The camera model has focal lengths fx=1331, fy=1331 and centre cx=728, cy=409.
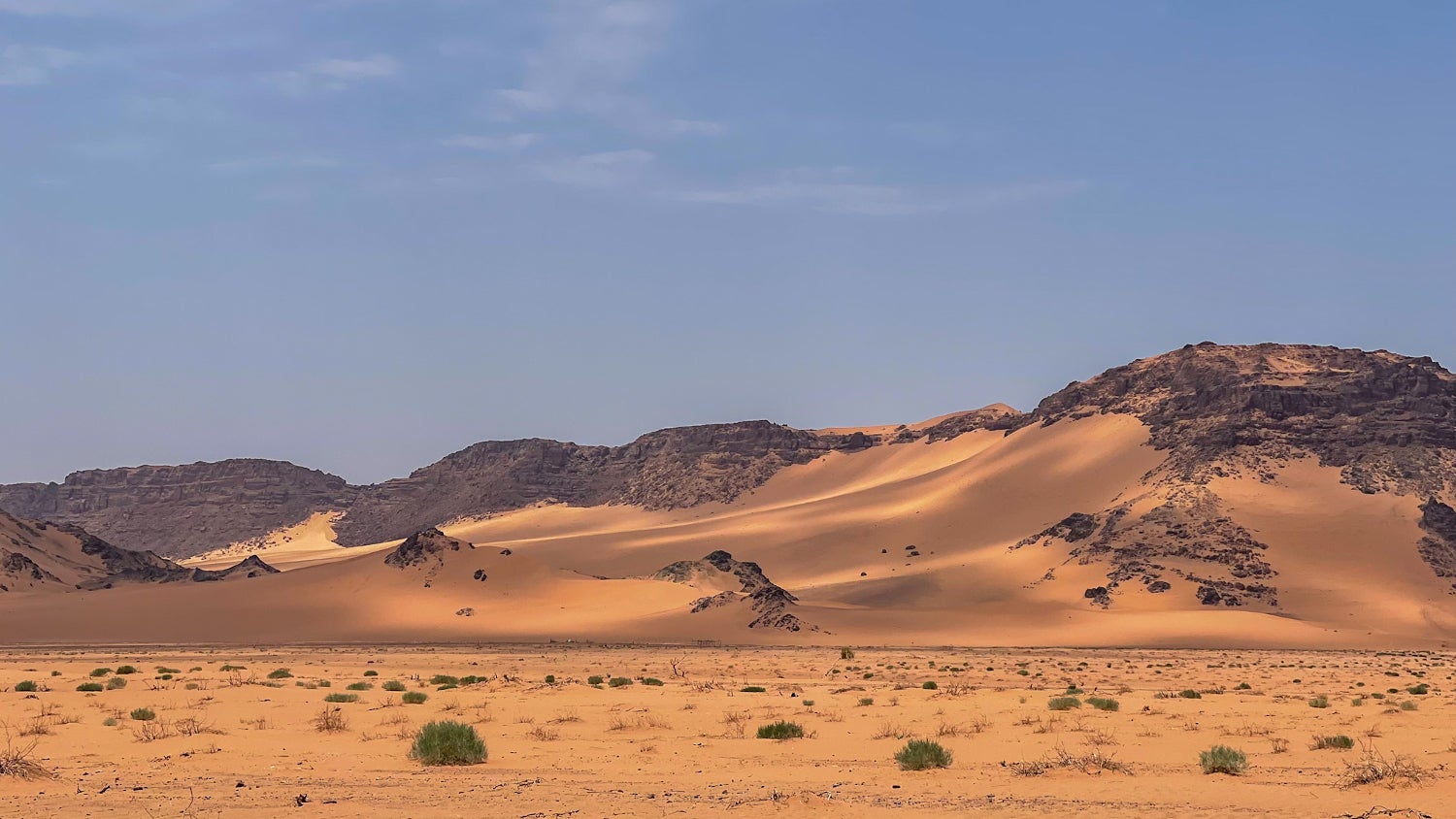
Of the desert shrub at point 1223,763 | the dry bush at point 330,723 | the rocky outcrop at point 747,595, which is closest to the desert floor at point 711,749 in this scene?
the dry bush at point 330,723

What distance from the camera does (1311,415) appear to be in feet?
392

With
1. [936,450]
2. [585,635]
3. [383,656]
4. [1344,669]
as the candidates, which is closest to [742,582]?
[585,635]

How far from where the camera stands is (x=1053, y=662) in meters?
53.3

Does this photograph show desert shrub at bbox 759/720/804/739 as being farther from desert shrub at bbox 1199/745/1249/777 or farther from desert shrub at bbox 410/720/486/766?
desert shrub at bbox 1199/745/1249/777

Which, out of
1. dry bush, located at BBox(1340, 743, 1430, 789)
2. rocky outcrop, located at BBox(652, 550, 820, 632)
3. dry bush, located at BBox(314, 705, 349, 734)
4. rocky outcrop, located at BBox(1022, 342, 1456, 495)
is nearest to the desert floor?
dry bush, located at BBox(1340, 743, 1430, 789)

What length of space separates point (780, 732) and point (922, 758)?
13.2 ft

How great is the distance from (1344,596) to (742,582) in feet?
137

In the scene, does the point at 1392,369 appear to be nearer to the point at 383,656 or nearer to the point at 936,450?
the point at 936,450

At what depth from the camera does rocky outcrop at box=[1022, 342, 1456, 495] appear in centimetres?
11125

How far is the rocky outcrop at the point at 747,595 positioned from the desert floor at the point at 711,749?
36.4 m

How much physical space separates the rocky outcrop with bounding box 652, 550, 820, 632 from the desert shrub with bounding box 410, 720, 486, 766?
56.7 meters

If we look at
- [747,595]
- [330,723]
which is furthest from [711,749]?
[747,595]

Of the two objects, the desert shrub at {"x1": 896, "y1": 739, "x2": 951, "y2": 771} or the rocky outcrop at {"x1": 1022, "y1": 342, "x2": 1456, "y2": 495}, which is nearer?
the desert shrub at {"x1": 896, "y1": 739, "x2": 951, "y2": 771}

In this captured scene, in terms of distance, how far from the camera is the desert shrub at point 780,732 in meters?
20.1
